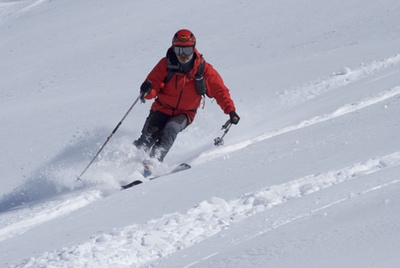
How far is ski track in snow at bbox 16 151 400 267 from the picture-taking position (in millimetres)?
4234

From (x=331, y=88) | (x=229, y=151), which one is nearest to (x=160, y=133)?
(x=229, y=151)

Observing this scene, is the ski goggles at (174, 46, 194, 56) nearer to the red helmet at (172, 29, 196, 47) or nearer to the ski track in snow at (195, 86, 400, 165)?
the red helmet at (172, 29, 196, 47)

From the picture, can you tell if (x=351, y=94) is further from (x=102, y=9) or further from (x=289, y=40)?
(x=102, y=9)

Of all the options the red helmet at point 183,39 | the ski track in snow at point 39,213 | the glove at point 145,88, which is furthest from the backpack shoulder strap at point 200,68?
the ski track in snow at point 39,213

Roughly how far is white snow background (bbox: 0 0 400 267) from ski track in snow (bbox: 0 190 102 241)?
0.02m

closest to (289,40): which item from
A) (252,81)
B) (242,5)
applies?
(252,81)

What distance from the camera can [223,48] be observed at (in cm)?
1432

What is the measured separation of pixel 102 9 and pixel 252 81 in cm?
1034

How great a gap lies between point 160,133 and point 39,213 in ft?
6.70

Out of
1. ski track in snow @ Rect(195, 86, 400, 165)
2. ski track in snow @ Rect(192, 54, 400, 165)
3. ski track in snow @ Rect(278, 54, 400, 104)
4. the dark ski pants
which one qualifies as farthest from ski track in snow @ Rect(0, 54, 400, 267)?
ski track in snow @ Rect(278, 54, 400, 104)

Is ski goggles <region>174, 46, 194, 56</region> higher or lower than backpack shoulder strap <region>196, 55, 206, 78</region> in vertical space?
higher

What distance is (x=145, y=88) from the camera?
7152 mm

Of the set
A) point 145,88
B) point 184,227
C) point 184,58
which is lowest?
point 184,227

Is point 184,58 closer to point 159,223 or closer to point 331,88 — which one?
point 159,223
